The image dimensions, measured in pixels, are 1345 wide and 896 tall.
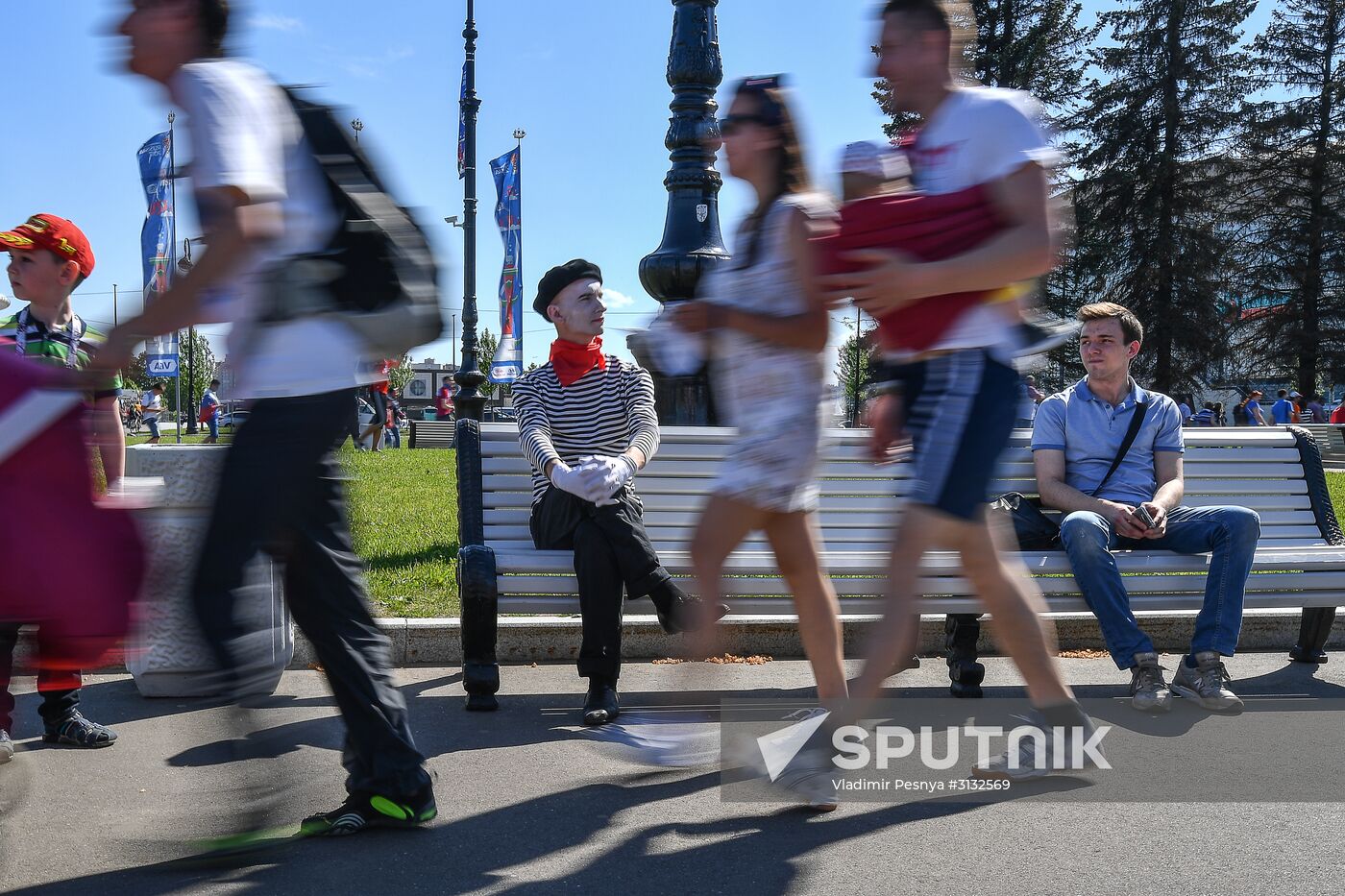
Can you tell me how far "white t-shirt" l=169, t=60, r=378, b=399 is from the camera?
2307 mm

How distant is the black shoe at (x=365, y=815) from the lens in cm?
283

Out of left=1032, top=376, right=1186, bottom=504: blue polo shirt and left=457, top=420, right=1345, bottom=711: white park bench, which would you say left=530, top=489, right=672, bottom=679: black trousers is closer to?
left=457, top=420, right=1345, bottom=711: white park bench

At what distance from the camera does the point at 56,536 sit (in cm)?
216

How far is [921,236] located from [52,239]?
8.96ft

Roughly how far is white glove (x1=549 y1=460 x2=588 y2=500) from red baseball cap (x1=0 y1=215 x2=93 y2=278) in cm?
170

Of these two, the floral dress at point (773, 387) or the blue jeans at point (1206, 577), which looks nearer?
the floral dress at point (773, 387)

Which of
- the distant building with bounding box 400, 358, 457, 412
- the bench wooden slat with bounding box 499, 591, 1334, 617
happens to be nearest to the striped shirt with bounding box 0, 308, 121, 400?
the bench wooden slat with bounding box 499, 591, 1334, 617

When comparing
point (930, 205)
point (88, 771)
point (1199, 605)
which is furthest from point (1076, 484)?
point (88, 771)

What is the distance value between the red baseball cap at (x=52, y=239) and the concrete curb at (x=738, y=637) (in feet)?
5.64

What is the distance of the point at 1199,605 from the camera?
4402mm

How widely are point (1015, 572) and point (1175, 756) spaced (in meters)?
1.13

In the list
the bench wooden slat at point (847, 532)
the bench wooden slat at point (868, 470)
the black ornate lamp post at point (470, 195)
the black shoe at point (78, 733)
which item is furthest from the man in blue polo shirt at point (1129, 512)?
the black ornate lamp post at point (470, 195)

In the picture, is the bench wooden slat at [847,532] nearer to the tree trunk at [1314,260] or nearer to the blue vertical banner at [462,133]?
the blue vertical banner at [462,133]

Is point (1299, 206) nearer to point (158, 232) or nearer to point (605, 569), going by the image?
point (158, 232)
